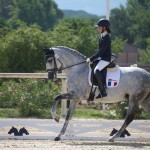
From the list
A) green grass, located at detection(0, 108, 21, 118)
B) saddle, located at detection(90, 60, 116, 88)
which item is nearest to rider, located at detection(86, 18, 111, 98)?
saddle, located at detection(90, 60, 116, 88)

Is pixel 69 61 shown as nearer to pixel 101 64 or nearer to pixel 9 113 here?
pixel 101 64

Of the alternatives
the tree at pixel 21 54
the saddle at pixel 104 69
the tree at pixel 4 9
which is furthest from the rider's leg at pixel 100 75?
the tree at pixel 4 9

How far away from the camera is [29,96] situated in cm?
1889

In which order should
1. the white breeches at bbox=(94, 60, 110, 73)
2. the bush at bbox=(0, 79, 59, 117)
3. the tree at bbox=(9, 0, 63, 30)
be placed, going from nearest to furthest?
the white breeches at bbox=(94, 60, 110, 73) → the bush at bbox=(0, 79, 59, 117) → the tree at bbox=(9, 0, 63, 30)

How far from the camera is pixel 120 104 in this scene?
18875 millimetres

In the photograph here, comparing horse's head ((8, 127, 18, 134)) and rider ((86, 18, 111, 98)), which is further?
horse's head ((8, 127, 18, 134))

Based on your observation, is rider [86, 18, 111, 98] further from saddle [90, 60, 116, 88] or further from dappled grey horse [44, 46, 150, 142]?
dappled grey horse [44, 46, 150, 142]

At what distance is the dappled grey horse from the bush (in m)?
5.55

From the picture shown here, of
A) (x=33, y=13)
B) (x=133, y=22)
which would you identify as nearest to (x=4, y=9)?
(x=33, y=13)

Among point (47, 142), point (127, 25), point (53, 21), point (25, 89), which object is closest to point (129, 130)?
point (47, 142)

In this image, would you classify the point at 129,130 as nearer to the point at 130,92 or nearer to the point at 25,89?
the point at 130,92

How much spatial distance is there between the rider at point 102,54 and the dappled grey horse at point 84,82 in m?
0.29

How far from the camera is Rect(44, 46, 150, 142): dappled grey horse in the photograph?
43.5ft

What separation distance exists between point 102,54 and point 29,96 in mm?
6360
